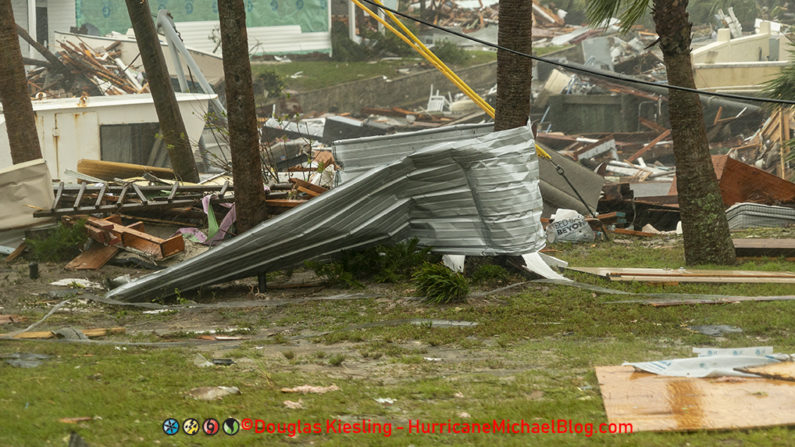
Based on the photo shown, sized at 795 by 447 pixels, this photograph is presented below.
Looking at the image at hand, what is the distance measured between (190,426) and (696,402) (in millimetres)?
2725

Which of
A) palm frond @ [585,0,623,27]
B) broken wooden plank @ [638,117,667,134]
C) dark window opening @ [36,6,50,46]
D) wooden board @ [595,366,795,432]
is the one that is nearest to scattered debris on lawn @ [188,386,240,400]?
wooden board @ [595,366,795,432]

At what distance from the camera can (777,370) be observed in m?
5.11

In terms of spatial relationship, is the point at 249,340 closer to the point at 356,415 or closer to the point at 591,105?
the point at 356,415

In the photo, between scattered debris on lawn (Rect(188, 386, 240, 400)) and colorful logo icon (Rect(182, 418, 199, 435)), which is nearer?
colorful logo icon (Rect(182, 418, 199, 435))

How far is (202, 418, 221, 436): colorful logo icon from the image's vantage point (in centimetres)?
444

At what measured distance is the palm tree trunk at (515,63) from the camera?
9.58 meters

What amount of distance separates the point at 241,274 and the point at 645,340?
4.44m

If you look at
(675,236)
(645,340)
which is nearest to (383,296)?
(645,340)

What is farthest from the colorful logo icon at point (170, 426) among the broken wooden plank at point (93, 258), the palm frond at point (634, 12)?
the palm frond at point (634, 12)

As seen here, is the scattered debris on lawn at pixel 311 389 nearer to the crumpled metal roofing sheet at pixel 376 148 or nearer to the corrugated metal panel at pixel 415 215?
the corrugated metal panel at pixel 415 215

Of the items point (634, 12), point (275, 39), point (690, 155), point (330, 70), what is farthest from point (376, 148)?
point (275, 39)

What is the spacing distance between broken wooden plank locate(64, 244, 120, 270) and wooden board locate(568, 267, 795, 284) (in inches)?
229

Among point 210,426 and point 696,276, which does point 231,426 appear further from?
point 696,276

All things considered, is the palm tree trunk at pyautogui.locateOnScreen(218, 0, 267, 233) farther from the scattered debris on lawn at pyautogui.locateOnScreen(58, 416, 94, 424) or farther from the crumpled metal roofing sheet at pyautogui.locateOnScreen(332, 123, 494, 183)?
the scattered debris on lawn at pyautogui.locateOnScreen(58, 416, 94, 424)
